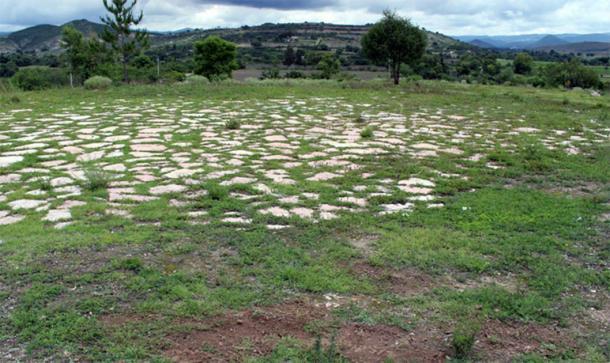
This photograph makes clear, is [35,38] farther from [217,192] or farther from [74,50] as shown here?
[217,192]

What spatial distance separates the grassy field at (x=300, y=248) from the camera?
217 centimetres

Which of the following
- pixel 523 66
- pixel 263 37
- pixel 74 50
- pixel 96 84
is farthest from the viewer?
pixel 263 37

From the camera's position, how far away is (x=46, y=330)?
2160 mm

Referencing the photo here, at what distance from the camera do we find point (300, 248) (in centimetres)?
304

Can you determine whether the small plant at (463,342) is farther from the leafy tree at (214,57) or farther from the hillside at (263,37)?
the hillside at (263,37)

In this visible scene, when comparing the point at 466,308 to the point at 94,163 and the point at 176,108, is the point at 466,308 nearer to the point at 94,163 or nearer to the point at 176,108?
the point at 94,163

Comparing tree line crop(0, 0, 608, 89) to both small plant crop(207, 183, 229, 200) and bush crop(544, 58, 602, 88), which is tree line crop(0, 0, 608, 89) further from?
small plant crop(207, 183, 229, 200)

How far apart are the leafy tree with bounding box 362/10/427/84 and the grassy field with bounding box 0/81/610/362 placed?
31.1 feet

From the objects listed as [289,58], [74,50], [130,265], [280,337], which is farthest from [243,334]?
[289,58]

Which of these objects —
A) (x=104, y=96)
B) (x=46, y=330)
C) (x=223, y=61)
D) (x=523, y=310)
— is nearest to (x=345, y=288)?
(x=523, y=310)

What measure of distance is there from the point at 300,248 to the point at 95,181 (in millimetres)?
2072

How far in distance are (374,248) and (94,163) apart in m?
3.20

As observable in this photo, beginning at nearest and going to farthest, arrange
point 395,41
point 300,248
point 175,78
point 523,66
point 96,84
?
point 300,248, point 96,84, point 395,41, point 175,78, point 523,66

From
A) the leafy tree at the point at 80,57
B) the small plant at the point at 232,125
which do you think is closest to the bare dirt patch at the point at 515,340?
the small plant at the point at 232,125
